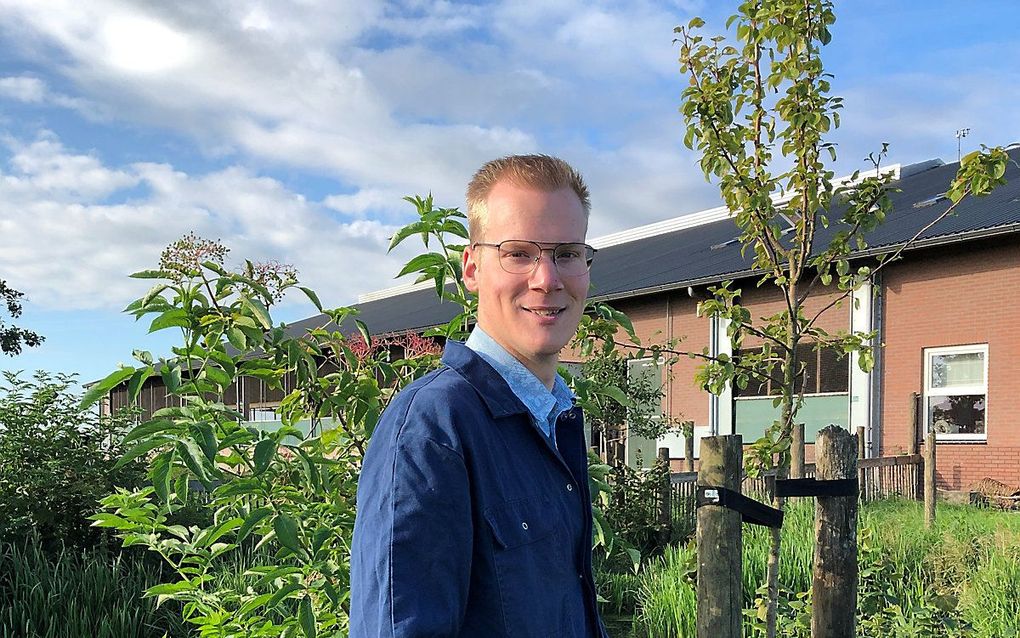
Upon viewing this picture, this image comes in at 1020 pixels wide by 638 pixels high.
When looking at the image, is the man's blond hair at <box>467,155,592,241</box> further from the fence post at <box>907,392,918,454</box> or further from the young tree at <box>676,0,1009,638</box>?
the fence post at <box>907,392,918,454</box>

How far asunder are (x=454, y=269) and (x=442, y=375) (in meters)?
1.66

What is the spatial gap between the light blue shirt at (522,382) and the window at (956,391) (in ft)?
47.5

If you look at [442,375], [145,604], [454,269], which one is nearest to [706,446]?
[454,269]

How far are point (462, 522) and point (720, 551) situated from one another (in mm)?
2140

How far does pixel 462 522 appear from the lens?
157cm

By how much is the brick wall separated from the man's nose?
13.6m

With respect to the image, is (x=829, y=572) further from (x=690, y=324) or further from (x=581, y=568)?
(x=690, y=324)

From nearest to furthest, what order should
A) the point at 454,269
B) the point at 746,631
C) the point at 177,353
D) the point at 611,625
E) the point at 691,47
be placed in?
1. the point at 177,353
2. the point at 454,269
3. the point at 691,47
4. the point at 746,631
5. the point at 611,625

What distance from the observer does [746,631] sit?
18.5 ft

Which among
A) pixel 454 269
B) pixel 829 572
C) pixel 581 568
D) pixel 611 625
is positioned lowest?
pixel 611 625

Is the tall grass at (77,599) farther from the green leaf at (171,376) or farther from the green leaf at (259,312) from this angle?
the green leaf at (259,312)

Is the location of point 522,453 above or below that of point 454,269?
below

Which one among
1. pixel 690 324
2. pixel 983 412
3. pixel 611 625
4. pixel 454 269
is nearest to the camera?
pixel 454 269

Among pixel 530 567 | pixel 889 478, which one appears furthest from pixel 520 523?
pixel 889 478
